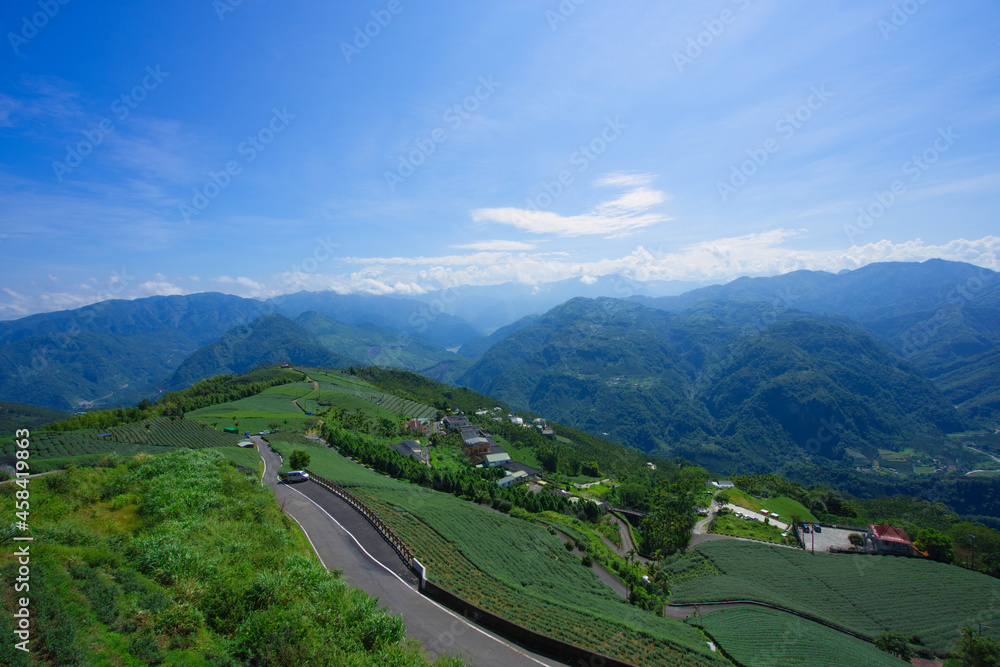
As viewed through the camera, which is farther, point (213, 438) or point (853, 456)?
point (853, 456)

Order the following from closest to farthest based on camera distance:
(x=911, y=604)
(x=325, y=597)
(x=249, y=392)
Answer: (x=325, y=597) < (x=911, y=604) < (x=249, y=392)

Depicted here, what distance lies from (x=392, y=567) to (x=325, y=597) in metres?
7.70

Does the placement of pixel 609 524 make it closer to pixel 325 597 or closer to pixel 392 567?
pixel 392 567

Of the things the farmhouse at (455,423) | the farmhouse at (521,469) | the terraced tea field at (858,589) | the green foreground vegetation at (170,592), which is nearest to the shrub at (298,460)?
the green foreground vegetation at (170,592)

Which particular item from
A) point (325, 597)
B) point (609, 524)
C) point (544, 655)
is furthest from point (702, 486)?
point (325, 597)

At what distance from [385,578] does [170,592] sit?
9936 mm

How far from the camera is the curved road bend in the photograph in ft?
49.8

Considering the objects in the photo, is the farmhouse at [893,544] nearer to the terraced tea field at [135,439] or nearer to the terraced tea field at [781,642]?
the terraced tea field at [781,642]

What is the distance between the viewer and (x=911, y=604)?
35781 millimetres

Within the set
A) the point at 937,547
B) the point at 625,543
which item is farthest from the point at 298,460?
the point at 937,547

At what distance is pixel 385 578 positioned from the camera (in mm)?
→ 19641

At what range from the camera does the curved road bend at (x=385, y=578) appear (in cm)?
1519

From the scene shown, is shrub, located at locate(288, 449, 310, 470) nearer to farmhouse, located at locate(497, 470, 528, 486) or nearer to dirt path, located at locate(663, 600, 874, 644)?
farmhouse, located at locate(497, 470, 528, 486)

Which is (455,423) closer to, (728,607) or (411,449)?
(411,449)
